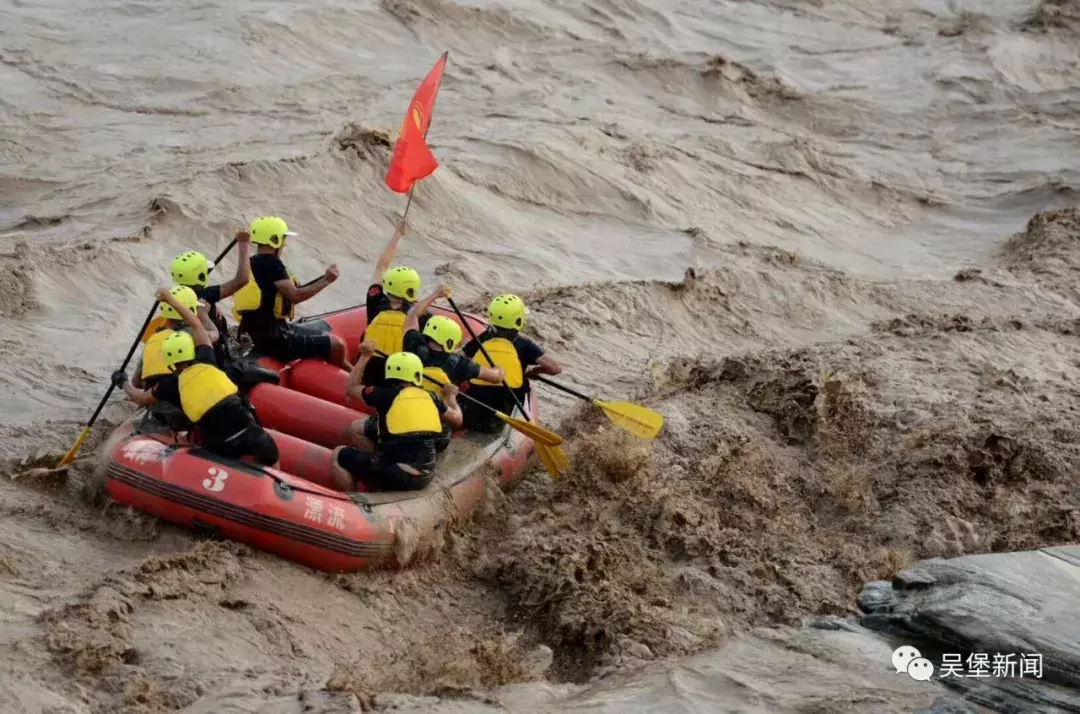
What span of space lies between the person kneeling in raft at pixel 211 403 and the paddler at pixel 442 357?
899 mm

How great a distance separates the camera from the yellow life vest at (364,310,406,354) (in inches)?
297

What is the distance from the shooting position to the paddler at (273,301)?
7703mm

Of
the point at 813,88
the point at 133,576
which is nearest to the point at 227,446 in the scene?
the point at 133,576

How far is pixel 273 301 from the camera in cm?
772

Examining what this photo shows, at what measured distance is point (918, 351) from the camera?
9.49 meters

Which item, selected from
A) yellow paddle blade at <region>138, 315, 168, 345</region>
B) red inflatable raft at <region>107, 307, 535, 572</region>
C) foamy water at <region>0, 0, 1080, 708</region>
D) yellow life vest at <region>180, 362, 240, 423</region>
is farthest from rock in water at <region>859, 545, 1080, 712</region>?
yellow paddle blade at <region>138, 315, 168, 345</region>

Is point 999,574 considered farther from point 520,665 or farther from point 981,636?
point 520,665

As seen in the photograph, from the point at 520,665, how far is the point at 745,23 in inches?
452

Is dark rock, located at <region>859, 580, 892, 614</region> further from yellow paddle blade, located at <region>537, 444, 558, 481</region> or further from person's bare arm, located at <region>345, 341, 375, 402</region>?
person's bare arm, located at <region>345, 341, 375, 402</region>

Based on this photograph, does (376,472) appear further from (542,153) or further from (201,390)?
(542,153)

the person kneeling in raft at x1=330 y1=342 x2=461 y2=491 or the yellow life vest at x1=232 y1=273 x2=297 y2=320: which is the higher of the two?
the yellow life vest at x1=232 y1=273 x2=297 y2=320

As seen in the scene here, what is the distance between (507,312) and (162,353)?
1881 millimetres

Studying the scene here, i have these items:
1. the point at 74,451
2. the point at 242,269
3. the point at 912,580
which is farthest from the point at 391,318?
the point at 912,580

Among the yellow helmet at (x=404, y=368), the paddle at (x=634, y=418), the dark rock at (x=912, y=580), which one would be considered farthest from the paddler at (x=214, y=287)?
the dark rock at (x=912, y=580)
